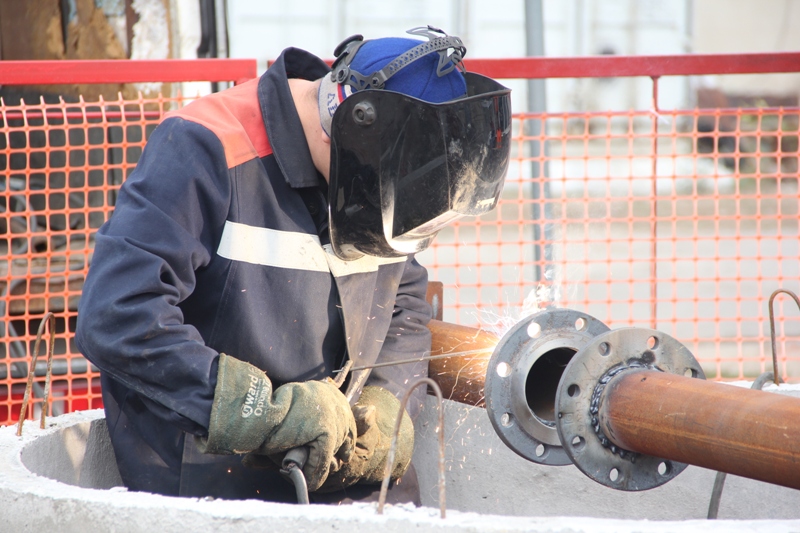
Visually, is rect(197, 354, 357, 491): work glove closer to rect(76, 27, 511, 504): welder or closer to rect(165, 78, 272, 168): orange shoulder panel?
rect(76, 27, 511, 504): welder

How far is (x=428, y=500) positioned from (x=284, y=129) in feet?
4.45

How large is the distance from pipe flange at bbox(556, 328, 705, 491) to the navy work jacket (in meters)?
0.74

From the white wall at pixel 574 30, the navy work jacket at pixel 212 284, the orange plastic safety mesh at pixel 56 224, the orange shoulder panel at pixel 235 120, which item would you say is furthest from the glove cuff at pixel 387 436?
the white wall at pixel 574 30

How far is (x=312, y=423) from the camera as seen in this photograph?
6.50 ft

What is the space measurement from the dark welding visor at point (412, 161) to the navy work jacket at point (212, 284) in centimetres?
20

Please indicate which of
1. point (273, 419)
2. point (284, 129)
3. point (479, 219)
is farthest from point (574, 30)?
point (273, 419)

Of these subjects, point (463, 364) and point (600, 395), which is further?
point (463, 364)

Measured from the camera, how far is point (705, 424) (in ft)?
5.62

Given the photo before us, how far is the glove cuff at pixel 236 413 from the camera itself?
1921 millimetres

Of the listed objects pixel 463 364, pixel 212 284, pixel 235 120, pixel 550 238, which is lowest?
pixel 463 364

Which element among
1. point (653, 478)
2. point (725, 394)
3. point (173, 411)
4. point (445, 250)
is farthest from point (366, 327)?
point (445, 250)

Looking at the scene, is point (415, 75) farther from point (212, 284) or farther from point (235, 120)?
point (212, 284)

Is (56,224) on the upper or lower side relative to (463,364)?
upper

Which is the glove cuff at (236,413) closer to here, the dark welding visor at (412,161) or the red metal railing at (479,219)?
the dark welding visor at (412,161)
